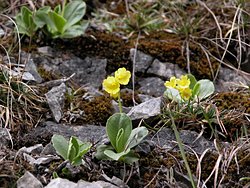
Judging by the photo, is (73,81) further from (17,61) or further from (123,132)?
(123,132)

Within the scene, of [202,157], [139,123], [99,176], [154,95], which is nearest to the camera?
[99,176]

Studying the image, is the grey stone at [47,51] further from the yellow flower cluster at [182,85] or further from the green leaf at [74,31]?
the yellow flower cluster at [182,85]

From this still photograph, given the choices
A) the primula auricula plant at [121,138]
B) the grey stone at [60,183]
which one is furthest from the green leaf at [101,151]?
the grey stone at [60,183]

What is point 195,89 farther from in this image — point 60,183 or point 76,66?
point 60,183

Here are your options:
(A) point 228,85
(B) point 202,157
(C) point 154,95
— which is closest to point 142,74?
(C) point 154,95

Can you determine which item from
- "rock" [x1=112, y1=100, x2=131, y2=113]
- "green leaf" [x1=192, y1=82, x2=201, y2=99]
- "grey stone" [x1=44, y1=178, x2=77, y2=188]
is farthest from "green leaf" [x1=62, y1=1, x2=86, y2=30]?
"grey stone" [x1=44, y1=178, x2=77, y2=188]

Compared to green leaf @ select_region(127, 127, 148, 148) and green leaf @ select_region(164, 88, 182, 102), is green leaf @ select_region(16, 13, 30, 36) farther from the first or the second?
green leaf @ select_region(127, 127, 148, 148)
